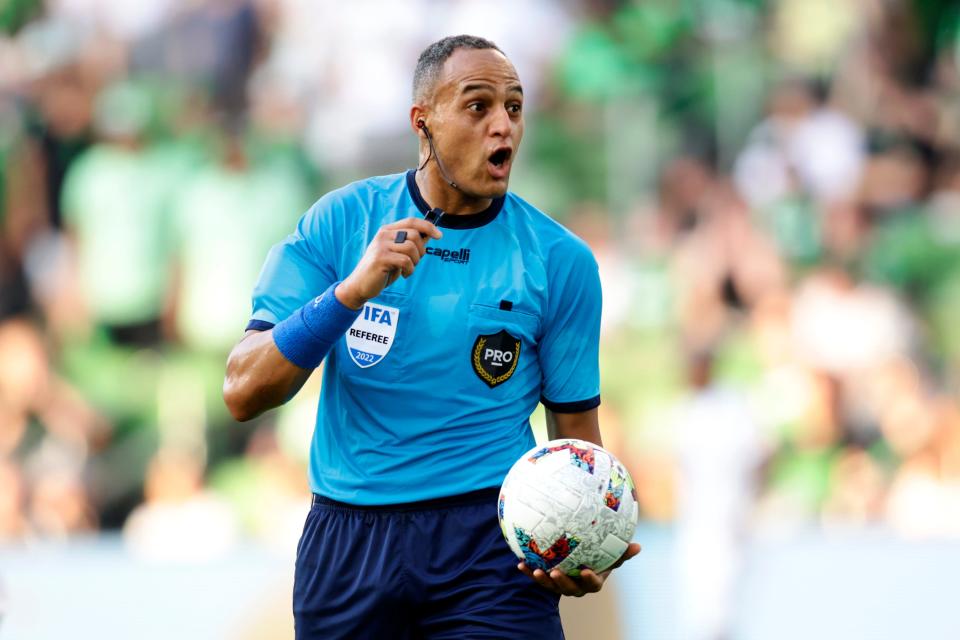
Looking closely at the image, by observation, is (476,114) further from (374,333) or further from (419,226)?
(374,333)

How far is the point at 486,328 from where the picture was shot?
160 inches

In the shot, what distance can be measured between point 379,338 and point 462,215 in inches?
17.6

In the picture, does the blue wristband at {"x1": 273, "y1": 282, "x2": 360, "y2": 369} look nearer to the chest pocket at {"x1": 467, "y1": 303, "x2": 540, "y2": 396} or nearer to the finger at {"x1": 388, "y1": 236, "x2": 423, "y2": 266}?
the finger at {"x1": 388, "y1": 236, "x2": 423, "y2": 266}

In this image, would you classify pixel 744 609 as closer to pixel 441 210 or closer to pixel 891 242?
pixel 891 242

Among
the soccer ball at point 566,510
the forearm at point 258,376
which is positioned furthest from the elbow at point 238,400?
the soccer ball at point 566,510

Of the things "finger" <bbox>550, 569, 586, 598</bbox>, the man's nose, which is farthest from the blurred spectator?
the man's nose

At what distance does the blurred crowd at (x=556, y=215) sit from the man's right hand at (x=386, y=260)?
790 centimetres

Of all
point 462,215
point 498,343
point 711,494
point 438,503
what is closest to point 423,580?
point 438,503

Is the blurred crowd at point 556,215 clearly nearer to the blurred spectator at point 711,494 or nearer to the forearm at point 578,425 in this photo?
the blurred spectator at point 711,494

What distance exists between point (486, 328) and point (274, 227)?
8125mm

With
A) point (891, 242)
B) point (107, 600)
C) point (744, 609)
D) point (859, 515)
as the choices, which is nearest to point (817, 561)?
point (744, 609)

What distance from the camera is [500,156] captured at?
412cm

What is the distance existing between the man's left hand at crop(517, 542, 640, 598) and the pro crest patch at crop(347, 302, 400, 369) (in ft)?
2.31

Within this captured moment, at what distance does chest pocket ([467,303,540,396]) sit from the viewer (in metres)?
4.06
